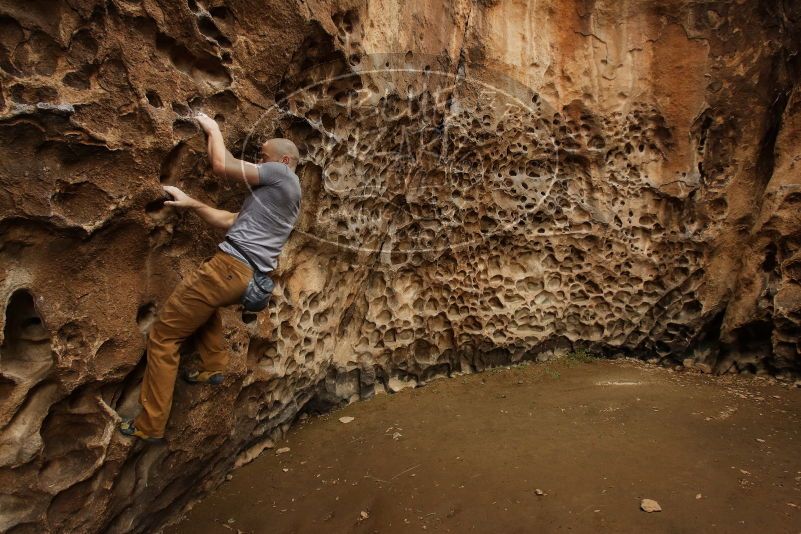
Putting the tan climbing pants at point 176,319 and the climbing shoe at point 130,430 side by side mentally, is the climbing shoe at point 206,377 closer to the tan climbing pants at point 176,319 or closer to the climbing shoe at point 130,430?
the tan climbing pants at point 176,319

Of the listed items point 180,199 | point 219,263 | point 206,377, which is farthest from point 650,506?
point 180,199

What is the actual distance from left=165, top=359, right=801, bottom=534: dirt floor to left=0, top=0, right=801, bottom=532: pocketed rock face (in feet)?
1.22

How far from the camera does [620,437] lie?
3926mm

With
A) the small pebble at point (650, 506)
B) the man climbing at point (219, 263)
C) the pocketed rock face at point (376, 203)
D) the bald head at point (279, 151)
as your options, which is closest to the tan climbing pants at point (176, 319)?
the man climbing at point (219, 263)

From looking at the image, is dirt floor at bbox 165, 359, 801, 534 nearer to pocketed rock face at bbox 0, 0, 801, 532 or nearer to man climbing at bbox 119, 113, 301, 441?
pocketed rock face at bbox 0, 0, 801, 532

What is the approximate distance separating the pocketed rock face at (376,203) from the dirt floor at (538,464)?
1.22 feet

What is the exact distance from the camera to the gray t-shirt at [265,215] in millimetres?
2898

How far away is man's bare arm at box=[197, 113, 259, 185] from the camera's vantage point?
2.83 meters

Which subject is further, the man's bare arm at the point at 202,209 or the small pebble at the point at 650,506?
the small pebble at the point at 650,506

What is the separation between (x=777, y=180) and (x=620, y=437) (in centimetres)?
279

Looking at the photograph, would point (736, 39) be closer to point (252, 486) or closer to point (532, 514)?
point (532, 514)

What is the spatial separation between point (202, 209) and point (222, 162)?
0.27 meters

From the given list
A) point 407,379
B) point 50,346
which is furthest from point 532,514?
point 50,346
